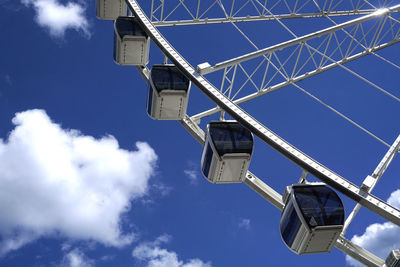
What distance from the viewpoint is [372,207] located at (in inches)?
371

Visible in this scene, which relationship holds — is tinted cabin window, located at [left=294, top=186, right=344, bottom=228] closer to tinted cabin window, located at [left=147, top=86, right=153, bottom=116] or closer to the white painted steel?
the white painted steel

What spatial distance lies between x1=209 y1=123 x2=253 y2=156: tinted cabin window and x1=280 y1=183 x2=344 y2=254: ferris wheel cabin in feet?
4.93

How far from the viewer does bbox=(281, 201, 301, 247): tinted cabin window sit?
1006cm

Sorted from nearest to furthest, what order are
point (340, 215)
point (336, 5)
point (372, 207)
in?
point (372, 207)
point (340, 215)
point (336, 5)

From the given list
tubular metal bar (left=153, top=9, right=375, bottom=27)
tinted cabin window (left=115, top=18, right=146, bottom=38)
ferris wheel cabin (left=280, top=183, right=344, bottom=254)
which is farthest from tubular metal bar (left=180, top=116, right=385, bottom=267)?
tubular metal bar (left=153, top=9, right=375, bottom=27)

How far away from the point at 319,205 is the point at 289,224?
0.74 metres

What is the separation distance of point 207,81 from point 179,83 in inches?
58.8

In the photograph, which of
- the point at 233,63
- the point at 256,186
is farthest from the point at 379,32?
the point at 256,186

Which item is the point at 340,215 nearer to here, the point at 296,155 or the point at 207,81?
the point at 296,155

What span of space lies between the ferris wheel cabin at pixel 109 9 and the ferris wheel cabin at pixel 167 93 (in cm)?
546

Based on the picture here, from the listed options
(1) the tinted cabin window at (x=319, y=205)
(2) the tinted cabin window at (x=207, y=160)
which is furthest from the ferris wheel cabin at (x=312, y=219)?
(2) the tinted cabin window at (x=207, y=160)

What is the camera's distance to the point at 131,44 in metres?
15.5

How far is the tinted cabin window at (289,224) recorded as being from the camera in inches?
396

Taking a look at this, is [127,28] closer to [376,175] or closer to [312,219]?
[312,219]
